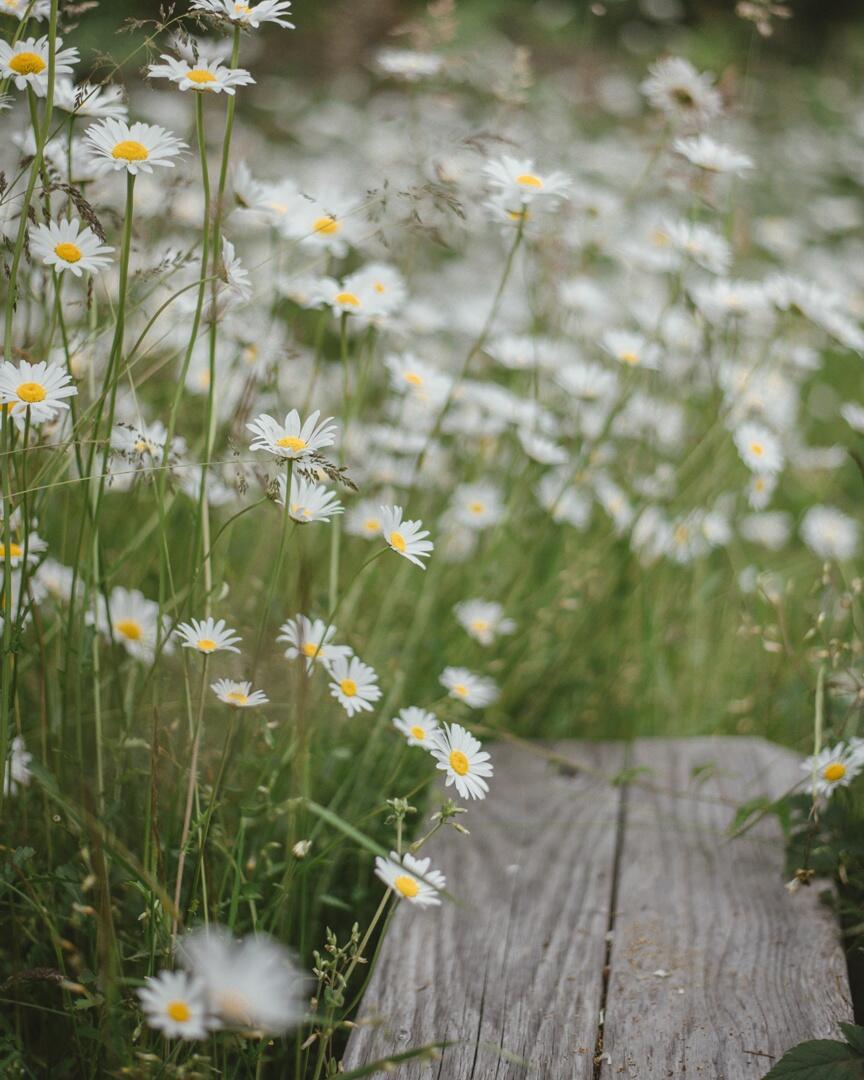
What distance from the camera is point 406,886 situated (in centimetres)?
98

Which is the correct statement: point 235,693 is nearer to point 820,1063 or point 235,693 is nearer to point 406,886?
point 406,886

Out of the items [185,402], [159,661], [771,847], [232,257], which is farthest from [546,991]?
[185,402]

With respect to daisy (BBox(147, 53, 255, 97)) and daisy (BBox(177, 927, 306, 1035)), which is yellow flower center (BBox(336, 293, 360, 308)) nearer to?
daisy (BBox(147, 53, 255, 97))

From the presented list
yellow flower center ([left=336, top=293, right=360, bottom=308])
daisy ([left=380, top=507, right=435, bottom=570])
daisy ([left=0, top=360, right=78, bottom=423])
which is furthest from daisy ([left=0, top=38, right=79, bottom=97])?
daisy ([left=380, top=507, right=435, bottom=570])

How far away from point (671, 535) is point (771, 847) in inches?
25.9

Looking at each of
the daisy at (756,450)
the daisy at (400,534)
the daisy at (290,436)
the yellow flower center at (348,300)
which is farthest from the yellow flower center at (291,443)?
the daisy at (756,450)

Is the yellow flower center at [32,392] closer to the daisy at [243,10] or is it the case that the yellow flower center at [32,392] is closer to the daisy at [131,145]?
the daisy at [131,145]

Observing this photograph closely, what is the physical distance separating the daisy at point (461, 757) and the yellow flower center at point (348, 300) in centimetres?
56

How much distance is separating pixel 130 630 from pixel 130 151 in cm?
59

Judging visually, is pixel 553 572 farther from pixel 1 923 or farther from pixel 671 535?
pixel 1 923

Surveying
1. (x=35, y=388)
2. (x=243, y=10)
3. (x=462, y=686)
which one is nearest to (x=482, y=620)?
(x=462, y=686)

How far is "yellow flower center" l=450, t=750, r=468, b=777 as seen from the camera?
105 cm

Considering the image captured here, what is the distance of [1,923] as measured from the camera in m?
1.20

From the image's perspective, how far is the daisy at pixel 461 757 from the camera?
1.02 m
